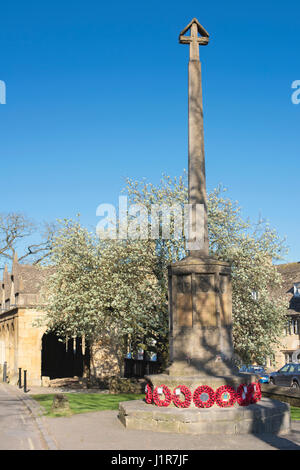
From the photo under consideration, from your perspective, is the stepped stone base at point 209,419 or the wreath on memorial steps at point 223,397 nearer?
the stepped stone base at point 209,419

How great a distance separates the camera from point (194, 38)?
673 inches

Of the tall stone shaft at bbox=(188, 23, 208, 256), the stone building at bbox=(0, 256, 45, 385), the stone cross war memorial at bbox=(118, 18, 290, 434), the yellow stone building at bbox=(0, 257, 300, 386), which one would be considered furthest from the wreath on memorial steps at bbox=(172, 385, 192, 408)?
the stone building at bbox=(0, 256, 45, 385)

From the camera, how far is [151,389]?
1458cm

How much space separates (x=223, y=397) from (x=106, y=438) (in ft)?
11.1

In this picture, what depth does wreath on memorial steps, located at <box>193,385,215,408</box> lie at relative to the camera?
1332cm

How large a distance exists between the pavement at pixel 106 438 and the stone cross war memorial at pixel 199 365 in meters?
0.44

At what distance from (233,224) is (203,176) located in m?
8.72

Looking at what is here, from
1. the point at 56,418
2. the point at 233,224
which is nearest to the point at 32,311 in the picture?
the point at 233,224

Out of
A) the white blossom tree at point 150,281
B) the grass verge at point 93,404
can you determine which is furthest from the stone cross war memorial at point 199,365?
the white blossom tree at point 150,281

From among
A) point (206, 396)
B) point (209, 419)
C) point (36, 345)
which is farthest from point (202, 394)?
point (36, 345)

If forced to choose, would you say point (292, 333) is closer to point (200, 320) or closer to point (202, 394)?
point (200, 320)

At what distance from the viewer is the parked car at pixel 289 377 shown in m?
29.0

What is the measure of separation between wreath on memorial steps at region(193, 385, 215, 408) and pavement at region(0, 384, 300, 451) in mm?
1149

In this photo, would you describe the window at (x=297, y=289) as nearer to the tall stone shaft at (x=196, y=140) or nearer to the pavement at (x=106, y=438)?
the pavement at (x=106, y=438)
